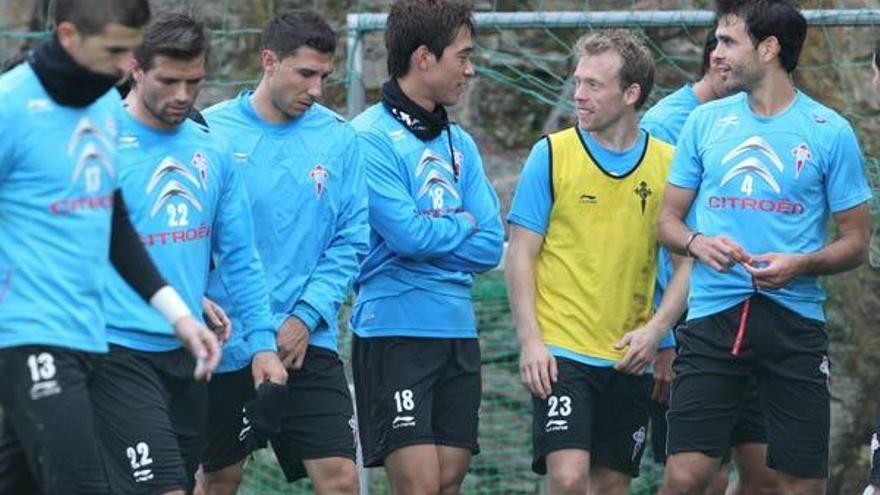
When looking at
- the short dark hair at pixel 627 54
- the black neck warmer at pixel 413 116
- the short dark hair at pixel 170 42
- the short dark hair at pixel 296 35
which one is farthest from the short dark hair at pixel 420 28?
the short dark hair at pixel 170 42

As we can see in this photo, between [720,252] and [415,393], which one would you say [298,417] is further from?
[720,252]

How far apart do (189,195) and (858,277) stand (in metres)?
5.30

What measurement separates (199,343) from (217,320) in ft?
4.72

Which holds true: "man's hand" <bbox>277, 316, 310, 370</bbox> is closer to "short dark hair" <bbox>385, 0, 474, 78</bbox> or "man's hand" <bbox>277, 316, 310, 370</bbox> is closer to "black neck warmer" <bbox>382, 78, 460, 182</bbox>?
"black neck warmer" <bbox>382, 78, 460, 182</bbox>

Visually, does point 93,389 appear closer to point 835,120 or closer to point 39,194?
point 39,194

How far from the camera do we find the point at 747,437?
8750 millimetres

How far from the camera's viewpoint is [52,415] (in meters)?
6.21

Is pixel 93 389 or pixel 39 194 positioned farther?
pixel 93 389

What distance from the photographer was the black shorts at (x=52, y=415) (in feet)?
20.4

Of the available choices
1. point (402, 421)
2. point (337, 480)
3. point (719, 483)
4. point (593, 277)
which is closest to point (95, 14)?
point (337, 480)

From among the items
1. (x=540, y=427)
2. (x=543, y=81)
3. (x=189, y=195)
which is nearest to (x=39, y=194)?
(x=189, y=195)

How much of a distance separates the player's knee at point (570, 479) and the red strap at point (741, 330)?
0.77m

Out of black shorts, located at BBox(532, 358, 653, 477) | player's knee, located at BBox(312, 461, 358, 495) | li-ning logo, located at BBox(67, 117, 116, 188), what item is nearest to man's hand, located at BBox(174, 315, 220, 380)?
li-ning logo, located at BBox(67, 117, 116, 188)

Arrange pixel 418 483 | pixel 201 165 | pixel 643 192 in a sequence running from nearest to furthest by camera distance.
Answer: pixel 201 165 → pixel 418 483 → pixel 643 192
